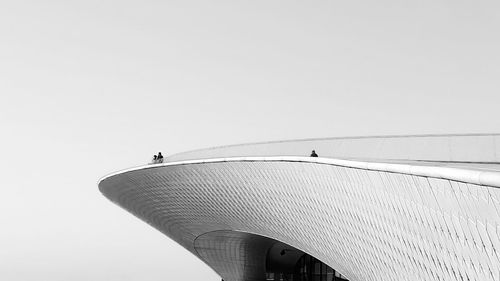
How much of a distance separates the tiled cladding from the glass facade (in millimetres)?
6158

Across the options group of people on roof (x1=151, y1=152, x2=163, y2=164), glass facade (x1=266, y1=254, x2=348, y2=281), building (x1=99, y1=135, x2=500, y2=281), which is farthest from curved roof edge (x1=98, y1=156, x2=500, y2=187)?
glass facade (x1=266, y1=254, x2=348, y2=281)

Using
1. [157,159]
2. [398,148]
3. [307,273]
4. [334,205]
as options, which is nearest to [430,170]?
[334,205]

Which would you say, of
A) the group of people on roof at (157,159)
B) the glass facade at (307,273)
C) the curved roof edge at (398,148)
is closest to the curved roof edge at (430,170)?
the curved roof edge at (398,148)

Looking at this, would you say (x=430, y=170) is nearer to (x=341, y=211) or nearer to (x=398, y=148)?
(x=341, y=211)

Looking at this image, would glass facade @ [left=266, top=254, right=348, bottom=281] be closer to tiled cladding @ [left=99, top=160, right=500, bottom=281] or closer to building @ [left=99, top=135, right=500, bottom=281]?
building @ [left=99, top=135, right=500, bottom=281]

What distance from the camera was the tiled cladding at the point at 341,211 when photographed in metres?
11.3

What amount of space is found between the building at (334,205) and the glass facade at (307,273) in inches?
3.6

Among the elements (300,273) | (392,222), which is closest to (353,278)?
(392,222)

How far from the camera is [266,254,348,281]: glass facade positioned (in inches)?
1634

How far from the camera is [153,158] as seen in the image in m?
35.7

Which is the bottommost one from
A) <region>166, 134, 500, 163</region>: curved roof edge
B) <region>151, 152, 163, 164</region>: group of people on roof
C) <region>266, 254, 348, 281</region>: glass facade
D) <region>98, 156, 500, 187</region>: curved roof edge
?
<region>98, 156, 500, 187</region>: curved roof edge

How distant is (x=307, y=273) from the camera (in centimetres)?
4388

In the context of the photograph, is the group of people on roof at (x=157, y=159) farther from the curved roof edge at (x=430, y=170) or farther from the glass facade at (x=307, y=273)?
the curved roof edge at (x=430, y=170)

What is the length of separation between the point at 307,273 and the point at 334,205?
24.2 metres
